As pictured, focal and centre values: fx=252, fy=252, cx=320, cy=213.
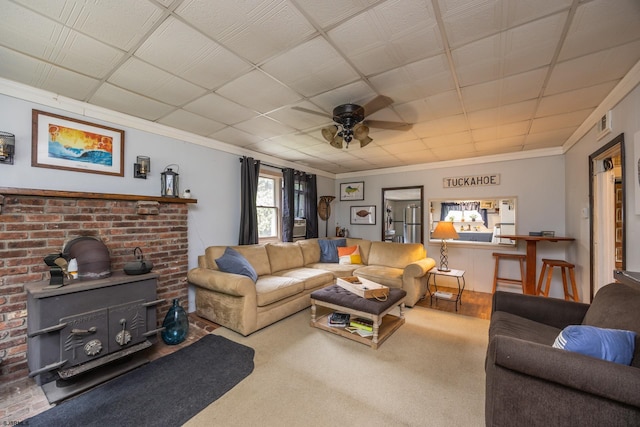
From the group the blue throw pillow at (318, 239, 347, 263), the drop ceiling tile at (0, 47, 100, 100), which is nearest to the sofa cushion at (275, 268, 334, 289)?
the blue throw pillow at (318, 239, 347, 263)

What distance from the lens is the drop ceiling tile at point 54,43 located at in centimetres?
149

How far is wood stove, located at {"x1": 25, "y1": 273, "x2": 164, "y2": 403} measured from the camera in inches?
71.9

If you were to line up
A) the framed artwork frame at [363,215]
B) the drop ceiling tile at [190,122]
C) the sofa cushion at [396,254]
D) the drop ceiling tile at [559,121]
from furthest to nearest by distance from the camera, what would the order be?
1. the framed artwork frame at [363,215]
2. the sofa cushion at [396,254]
3. the drop ceiling tile at [190,122]
4. the drop ceiling tile at [559,121]

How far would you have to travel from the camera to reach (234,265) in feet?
10.2

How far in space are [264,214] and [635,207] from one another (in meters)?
4.42

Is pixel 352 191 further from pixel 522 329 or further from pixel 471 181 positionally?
pixel 522 329

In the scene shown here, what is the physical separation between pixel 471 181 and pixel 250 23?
4552mm

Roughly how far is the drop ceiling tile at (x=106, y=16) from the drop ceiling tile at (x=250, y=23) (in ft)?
0.71

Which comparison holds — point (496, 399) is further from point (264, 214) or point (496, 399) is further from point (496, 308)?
point (264, 214)

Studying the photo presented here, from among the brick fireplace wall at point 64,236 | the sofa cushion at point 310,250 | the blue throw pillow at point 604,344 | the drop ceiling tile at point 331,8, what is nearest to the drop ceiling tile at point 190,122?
the brick fireplace wall at point 64,236

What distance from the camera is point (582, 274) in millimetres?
3346

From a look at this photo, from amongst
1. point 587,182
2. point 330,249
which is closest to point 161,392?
point 330,249

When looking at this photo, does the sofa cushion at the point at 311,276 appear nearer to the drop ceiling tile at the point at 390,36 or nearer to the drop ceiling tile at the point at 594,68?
the drop ceiling tile at the point at 390,36

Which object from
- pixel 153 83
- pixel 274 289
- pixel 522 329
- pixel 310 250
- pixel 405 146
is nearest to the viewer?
pixel 522 329
